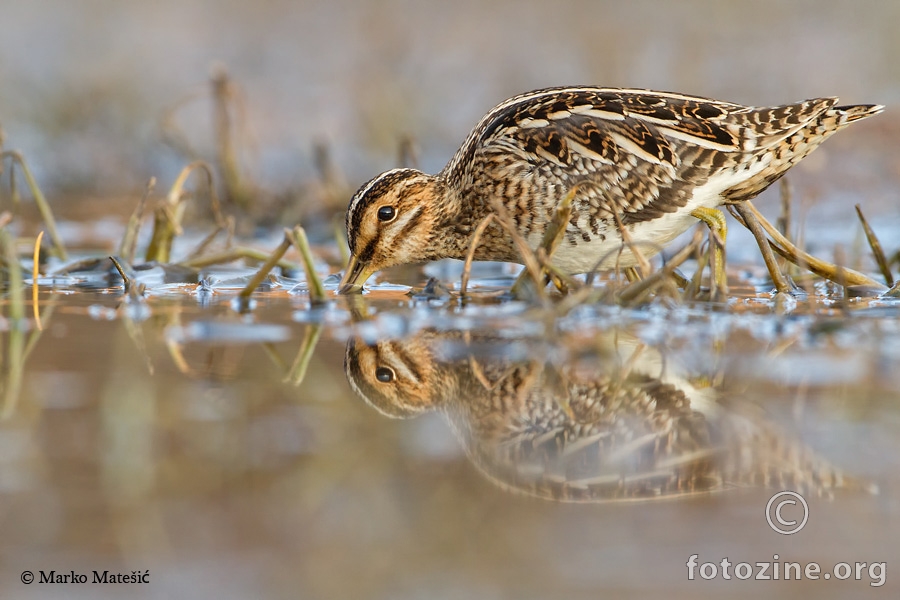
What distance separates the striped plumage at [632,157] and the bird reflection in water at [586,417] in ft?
3.16

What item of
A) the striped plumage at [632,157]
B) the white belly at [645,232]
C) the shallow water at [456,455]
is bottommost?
the shallow water at [456,455]

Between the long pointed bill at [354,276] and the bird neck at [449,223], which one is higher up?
the bird neck at [449,223]

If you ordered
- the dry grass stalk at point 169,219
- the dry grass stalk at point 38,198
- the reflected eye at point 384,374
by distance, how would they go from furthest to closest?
the dry grass stalk at point 169,219 → the dry grass stalk at point 38,198 → the reflected eye at point 384,374

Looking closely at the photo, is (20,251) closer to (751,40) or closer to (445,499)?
(445,499)

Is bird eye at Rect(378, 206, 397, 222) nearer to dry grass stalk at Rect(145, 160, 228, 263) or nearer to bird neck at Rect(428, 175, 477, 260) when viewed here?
bird neck at Rect(428, 175, 477, 260)

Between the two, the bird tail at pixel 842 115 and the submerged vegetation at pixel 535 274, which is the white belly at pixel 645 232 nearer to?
the submerged vegetation at pixel 535 274

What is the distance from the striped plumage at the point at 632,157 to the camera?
5555 mm

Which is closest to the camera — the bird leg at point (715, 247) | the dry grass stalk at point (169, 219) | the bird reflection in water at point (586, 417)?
the bird reflection in water at point (586, 417)

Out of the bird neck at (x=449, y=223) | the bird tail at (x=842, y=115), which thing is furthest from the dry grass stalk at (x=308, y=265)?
the bird tail at (x=842, y=115)

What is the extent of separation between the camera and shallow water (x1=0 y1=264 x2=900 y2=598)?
9.05 ft

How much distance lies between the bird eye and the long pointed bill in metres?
0.27

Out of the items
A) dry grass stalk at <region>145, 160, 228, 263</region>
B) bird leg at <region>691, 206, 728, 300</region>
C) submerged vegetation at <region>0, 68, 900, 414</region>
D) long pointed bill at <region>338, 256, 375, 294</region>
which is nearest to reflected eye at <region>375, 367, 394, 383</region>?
submerged vegetation at <region>0, 68, 900, 414</region>

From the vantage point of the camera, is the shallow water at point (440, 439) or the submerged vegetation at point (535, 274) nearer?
the shallow water at point (440, 439)

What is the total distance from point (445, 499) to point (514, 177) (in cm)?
293
